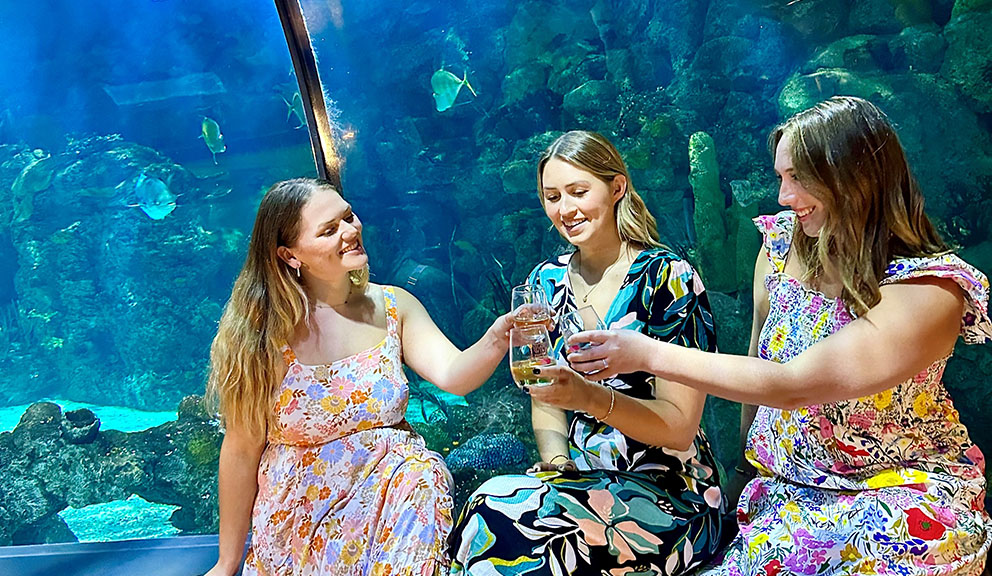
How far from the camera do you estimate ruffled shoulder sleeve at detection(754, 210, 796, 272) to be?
2518 millimetres

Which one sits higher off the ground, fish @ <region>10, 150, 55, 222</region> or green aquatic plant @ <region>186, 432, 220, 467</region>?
fish @ <region>10, 150, 55, 222</region>

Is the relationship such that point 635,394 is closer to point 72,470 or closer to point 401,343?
point 401,343

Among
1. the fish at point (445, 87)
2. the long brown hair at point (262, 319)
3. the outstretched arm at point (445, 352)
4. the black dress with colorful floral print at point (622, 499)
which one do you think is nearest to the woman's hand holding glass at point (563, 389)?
the black dress with colorful floral print at point (622, 499)

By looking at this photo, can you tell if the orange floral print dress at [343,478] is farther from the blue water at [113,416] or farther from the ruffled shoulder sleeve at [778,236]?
the blue water at [113,416]

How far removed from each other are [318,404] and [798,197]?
1788 mm

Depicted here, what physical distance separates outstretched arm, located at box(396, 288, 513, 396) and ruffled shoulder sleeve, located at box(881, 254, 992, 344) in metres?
1.18

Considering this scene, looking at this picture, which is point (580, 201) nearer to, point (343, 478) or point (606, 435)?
point (606, 435)

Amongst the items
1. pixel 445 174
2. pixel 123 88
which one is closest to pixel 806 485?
pixel 445 174

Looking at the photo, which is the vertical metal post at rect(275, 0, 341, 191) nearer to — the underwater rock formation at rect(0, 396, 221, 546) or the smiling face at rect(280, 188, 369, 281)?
the smiling face at rect(280, 188, 369, 281)

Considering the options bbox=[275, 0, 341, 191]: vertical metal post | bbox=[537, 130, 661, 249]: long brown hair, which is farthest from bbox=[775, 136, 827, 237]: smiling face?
bbox=[275, 0, 341, 191]: vertical metal post

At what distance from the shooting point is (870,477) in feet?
6.90

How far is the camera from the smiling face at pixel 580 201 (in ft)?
8.64

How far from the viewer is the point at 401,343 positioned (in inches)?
118

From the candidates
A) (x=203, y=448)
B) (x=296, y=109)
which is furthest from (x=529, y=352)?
(x=203, y=448)
